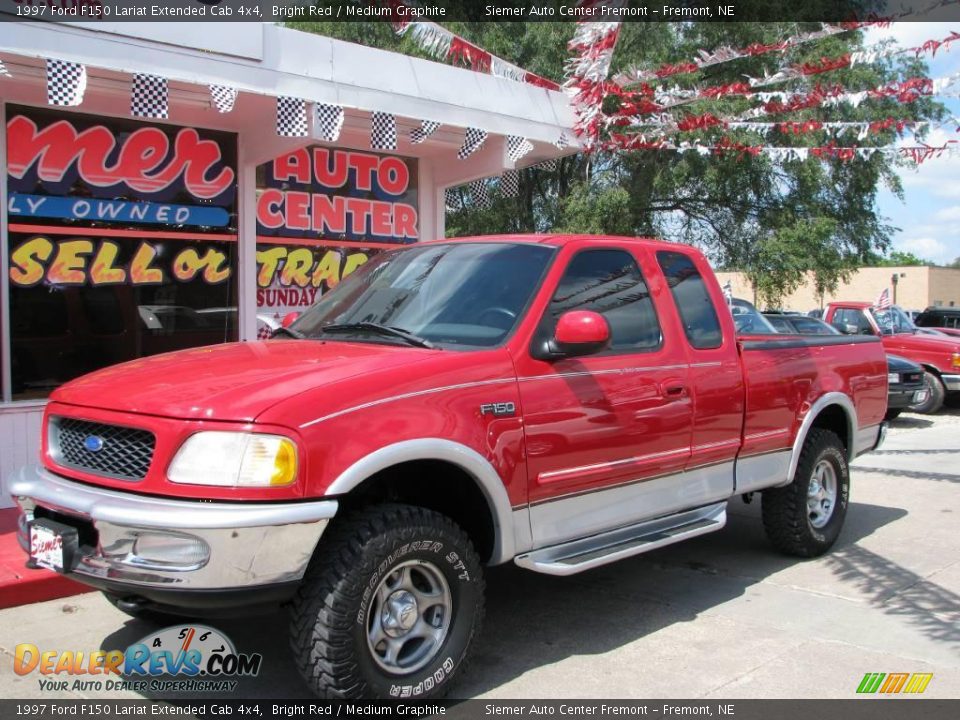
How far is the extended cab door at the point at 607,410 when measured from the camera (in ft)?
13.8

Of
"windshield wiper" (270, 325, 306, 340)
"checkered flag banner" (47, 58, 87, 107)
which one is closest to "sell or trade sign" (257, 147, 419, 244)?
"checkered flag banner" (47, 58, 87, 107)

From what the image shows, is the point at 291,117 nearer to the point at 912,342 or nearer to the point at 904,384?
the point at 904,384

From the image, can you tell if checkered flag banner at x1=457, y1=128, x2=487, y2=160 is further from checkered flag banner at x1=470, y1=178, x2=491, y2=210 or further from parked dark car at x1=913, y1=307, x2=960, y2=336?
parked dark car at x1=913, y1=307, x2=960, y2=336

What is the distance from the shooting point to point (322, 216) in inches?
371

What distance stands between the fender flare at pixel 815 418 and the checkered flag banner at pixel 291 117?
4716mm

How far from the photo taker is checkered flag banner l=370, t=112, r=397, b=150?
27.6ft

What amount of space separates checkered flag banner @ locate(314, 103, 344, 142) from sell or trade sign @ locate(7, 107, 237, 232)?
3.85ft

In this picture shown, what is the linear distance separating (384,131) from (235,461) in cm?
575

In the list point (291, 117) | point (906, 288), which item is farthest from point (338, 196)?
point (906, 288)

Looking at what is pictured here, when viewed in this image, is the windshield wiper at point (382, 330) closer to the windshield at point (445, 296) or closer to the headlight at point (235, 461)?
the windshield at point (445, 296)

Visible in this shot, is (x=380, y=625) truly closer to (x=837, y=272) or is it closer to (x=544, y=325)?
(x=544, y=325)

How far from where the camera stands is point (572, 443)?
4.29 meters

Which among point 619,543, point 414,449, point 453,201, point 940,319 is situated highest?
point 453,201

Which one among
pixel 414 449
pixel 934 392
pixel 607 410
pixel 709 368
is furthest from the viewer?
pixel 934 392
